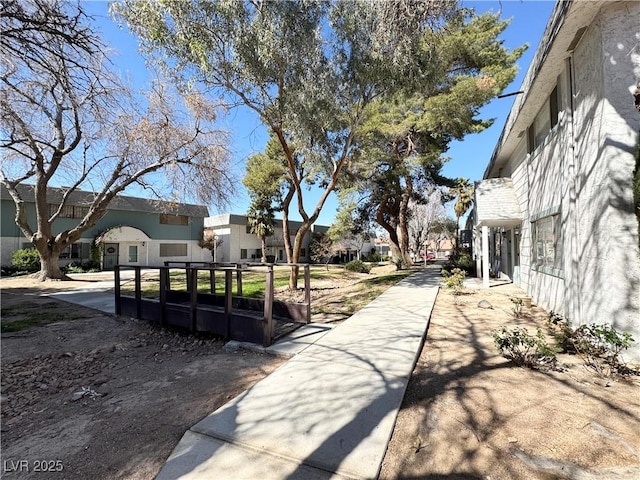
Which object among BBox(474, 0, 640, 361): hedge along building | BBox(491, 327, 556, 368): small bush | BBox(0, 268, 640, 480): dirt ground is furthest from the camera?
BBox(474, 0, 640, 361): hedge along building

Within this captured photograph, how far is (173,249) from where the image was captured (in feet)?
92.2

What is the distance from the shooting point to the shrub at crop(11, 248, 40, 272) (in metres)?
18.7

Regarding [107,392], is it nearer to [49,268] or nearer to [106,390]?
[106,390]

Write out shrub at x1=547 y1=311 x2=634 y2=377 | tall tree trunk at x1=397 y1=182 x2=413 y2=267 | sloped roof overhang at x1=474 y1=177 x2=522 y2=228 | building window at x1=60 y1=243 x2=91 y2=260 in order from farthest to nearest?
building window at x1=60 y1=243 x2=91 y2=260
tall tree trunk at x1=397 y1=182 x2=413 y2=267
sloped roof overhang at x1=474 y1=177 x2=522 y2=228
shrub at x1=547 y1=311 x2=634 y2=377

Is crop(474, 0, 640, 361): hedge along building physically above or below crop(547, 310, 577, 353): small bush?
above

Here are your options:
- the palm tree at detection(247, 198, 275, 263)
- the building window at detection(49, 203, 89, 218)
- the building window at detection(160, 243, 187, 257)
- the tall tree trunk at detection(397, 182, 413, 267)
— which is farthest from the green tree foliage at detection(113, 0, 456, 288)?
the building window at detection(160, 243, 187, 257)

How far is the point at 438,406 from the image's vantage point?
3.12m

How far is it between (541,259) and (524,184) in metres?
2.95

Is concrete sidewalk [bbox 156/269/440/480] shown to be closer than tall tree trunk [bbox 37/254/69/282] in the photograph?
Yes

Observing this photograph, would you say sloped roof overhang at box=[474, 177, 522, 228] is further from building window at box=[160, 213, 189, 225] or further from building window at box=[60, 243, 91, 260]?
building window at box=[60, 243, 91, 260]

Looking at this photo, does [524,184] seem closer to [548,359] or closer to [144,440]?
[548,359]

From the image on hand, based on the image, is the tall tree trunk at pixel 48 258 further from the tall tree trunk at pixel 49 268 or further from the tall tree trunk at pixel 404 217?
the tall tree trunk at pixel 404 217

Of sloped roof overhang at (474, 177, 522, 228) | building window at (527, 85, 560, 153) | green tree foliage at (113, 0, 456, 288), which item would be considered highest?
green tree foliage at (113, 0, 456, 288)

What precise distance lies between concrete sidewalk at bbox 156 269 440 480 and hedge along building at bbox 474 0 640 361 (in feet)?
9.64
